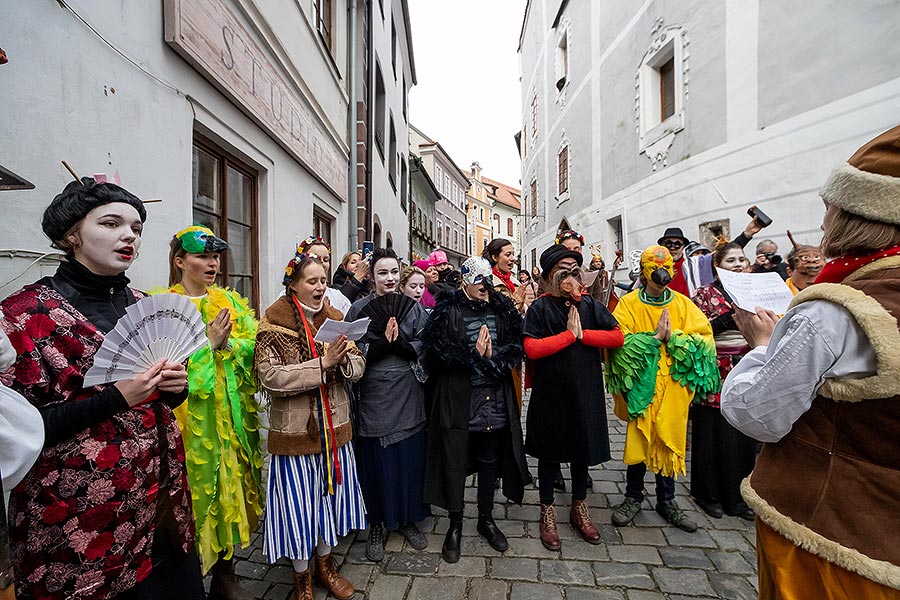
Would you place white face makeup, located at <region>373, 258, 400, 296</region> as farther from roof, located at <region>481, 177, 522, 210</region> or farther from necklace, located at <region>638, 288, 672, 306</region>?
roof, located at <region>481, 177, 522, 210</region>

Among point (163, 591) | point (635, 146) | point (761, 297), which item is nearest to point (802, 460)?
point (761, 297)

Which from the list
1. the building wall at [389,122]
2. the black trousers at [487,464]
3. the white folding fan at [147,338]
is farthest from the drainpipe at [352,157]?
the white folding fan at [147,338]

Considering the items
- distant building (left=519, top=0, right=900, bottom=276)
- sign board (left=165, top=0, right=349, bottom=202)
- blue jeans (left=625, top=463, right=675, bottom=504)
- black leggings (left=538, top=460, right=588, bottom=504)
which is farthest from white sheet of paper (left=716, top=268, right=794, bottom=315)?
distant building (left=519, top=0, right=900, bottom=276)

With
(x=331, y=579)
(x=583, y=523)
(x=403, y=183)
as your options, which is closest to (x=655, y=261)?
(x=583, y=523)

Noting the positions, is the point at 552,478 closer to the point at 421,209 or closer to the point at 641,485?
the point at 641,485

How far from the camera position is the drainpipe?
8.34m

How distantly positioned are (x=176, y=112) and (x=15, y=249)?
1687 mm

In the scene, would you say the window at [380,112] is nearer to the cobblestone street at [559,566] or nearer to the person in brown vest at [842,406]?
the cobblestone street at [559,566]

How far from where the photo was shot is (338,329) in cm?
233

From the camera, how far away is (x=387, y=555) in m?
2.86

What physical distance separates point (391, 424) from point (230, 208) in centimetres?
303

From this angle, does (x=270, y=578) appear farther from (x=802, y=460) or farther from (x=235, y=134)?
(x=235, y=134)

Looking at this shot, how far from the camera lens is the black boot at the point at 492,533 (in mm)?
2875

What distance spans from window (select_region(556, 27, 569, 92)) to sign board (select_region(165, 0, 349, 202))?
11.6 metres
